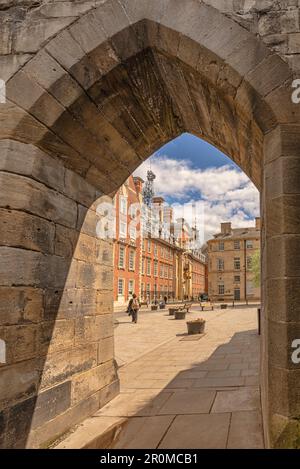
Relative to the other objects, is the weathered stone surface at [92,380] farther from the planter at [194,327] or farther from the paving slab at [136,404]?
the planter at [194,327]

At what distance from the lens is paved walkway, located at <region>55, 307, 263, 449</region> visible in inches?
144

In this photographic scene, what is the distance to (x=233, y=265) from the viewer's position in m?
54.2

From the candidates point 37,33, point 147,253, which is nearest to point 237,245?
point 147,253

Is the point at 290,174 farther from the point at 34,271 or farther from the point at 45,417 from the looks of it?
the point at 45,417

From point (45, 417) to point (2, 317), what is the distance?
1.18 meters

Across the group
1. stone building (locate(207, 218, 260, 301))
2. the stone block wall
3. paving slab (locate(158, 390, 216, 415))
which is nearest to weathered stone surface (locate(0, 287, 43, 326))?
the stone block wall

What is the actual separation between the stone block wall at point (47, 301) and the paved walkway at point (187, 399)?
635 mm

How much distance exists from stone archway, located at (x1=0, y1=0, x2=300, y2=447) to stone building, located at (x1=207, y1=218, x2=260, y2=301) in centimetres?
5105

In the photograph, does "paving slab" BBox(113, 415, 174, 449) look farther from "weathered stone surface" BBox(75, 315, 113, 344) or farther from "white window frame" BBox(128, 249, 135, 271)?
"white window frame" BBox(128, 249, 135, 271)

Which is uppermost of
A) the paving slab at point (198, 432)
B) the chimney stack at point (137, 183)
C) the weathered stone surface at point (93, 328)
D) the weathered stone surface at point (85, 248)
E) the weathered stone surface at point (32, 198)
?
the chimney stack at point (137, 183)

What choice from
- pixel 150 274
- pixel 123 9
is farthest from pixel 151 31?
Answer: pixel 150 274

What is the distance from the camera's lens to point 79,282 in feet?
14.0

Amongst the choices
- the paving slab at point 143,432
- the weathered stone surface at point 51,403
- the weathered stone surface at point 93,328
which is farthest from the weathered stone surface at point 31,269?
the paving slab at point 143,432

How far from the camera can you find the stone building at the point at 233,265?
53250mm
